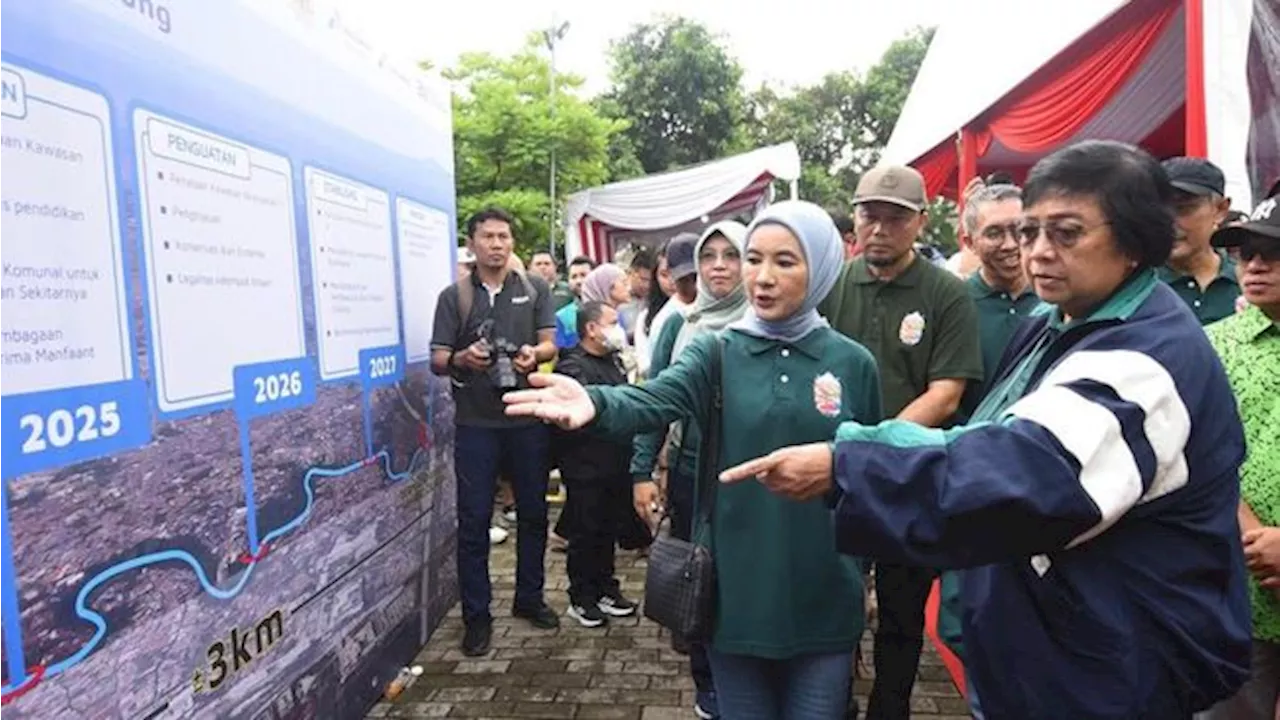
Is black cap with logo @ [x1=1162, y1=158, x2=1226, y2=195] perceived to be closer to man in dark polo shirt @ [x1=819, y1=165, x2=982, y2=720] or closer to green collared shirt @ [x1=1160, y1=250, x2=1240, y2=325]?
green collared shirt @ [x1=1160, y1=250, x2=1240, y2=325]

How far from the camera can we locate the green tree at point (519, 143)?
490 inches

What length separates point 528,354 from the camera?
11.5 ft

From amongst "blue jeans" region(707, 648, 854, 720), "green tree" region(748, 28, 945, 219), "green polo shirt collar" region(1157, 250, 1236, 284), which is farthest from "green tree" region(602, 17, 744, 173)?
"blue jeans" region(707, 648, 854, 720)

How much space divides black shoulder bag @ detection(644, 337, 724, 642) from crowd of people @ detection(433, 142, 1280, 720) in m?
0.01

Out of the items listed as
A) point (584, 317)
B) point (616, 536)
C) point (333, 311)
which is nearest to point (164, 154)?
point (333, 311)

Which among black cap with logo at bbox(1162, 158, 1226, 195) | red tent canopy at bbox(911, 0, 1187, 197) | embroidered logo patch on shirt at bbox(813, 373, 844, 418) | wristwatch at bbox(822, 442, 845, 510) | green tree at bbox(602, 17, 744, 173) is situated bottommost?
Result: wristwatch at bbox(822, 442, 845, 510)

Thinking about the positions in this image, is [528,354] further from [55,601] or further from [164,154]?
[55,601]

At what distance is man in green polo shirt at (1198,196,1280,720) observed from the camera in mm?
1808

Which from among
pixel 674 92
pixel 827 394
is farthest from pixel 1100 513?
pixel 674 92

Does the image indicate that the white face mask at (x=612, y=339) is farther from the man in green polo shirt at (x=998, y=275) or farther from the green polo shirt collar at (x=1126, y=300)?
the green polo shirt collar at (x=1126, y=300)

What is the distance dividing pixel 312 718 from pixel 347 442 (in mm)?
932

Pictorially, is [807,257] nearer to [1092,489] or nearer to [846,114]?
[1092,489]

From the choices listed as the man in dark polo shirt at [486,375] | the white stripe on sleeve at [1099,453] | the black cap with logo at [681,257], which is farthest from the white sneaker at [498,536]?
the white stripe on sleeve at [1099,453]

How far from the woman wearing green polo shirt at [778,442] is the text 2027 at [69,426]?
1.11 meters
